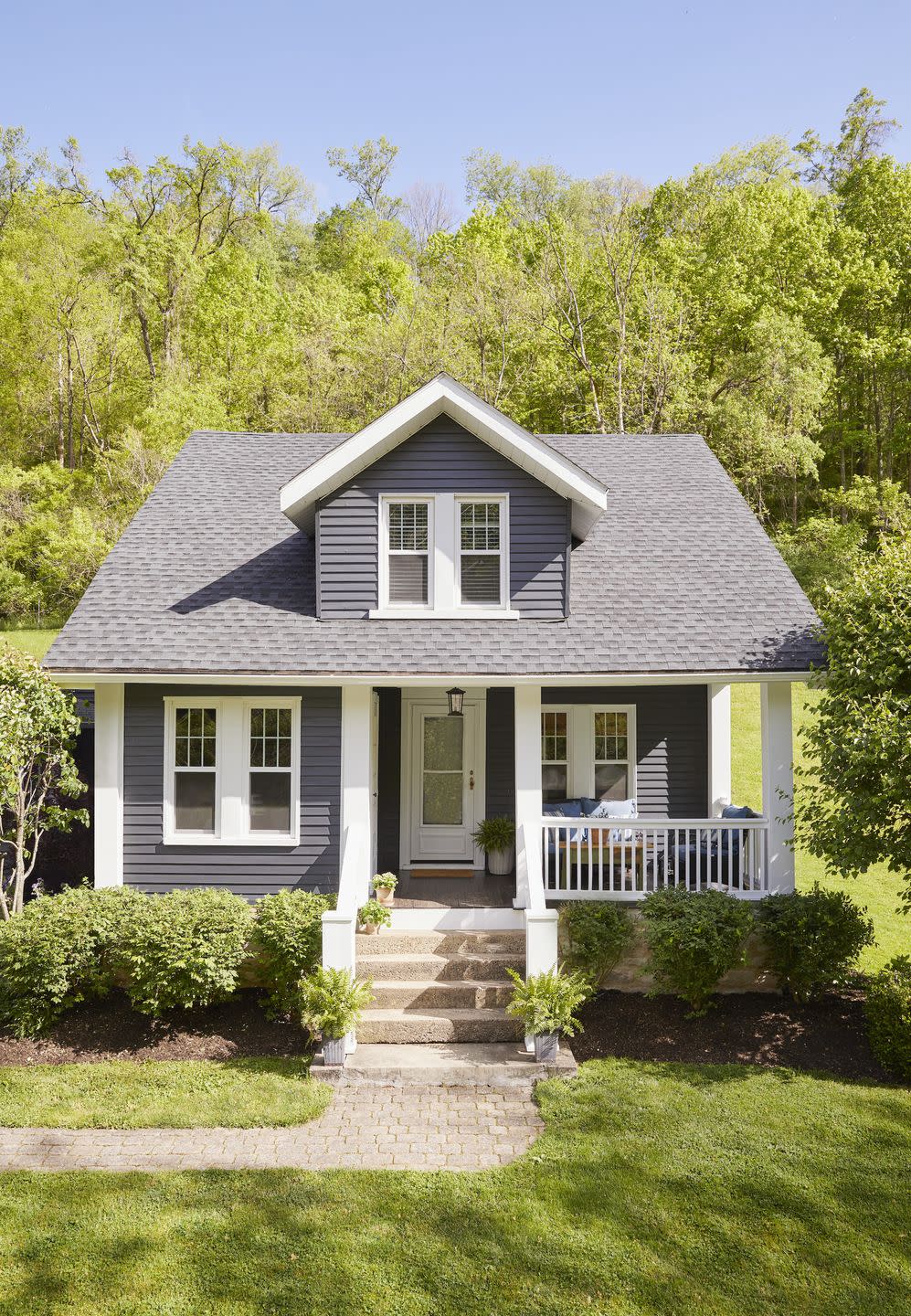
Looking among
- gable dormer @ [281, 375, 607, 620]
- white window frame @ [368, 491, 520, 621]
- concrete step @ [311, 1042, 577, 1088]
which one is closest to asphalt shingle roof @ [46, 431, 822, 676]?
white window frame @ [368, 491, 520, 621]

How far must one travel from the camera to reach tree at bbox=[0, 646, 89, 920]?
9.95 metres

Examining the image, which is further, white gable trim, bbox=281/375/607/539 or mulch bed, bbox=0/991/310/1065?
white gable trim, bbox=281/375/607/539

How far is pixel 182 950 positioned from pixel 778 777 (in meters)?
7.03

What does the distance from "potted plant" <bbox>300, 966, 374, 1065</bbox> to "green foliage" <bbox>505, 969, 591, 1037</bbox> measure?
4.97 ft

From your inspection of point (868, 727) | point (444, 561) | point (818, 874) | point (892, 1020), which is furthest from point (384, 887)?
point (818, 874)

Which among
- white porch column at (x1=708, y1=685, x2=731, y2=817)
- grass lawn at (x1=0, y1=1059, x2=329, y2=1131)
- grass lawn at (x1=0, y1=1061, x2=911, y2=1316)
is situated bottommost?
grass lawn at (x1=0, y1=1061, x2=911, y2=1316)

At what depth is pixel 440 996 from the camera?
9.48m

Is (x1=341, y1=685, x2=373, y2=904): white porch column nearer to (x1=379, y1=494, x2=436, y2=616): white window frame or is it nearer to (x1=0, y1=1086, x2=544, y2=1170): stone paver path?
(x1=379, y1=494, x2=436, y2=616): white window frame

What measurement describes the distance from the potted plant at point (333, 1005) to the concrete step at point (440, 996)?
75 cm

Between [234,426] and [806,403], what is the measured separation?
18.4 meters

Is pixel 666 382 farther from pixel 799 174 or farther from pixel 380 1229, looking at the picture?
pixel 380 1229

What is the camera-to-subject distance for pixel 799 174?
36156mm

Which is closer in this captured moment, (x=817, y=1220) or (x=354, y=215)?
(x=817, y=1220)

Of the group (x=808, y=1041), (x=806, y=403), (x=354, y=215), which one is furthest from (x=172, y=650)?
(x=354, y=215)
